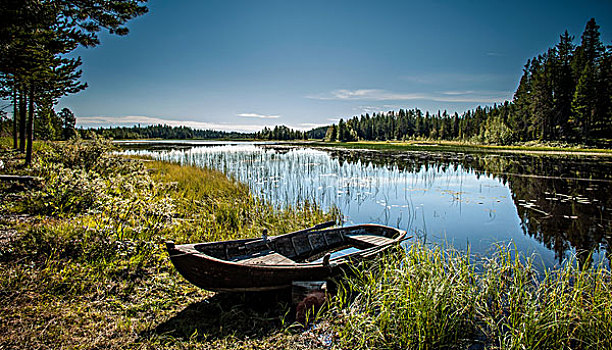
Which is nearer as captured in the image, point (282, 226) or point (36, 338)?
point (36, 338)

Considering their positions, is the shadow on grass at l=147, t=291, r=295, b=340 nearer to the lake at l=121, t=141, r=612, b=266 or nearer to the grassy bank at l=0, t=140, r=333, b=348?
the grassy bank at l=0, t=140, r=333, b=348

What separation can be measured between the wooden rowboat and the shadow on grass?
43 cm

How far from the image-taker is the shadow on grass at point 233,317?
3.99 metres

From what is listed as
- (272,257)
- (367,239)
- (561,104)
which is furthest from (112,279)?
(561,104)

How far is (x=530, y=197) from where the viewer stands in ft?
42.1

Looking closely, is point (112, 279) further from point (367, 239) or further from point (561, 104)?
point (561, 104)

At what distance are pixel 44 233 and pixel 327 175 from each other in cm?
1419

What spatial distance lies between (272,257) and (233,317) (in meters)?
1.17

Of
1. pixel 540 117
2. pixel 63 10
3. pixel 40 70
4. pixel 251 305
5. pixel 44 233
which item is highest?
pixel 540 117

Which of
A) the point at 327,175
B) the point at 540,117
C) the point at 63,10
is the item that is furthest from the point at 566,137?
the point at 63,10

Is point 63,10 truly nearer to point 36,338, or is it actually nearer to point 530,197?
point 36,338

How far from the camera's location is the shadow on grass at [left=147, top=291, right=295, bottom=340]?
3.99 m

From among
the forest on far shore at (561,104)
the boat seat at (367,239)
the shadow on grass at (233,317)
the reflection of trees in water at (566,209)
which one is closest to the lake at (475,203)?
the reflection of trees in water at (566,209)

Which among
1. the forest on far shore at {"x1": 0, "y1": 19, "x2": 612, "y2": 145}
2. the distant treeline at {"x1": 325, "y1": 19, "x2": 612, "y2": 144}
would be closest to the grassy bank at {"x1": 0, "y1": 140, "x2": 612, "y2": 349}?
the forest on far shore at {"x1": 0, "y1": 19, "x2": 612, "y2": 145}
